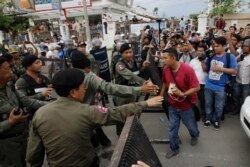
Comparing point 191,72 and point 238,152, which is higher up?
point 191,72

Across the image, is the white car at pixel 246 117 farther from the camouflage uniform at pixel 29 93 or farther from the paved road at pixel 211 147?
the camouflage uniform at pixel 29 93

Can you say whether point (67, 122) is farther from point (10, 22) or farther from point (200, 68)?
point (10, 22)

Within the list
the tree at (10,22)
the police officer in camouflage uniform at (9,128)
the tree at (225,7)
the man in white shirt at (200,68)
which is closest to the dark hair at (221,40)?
the man in white shirt at (200,68)

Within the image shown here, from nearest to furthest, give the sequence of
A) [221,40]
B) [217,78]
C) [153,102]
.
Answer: [153,102] → [221,40] → [217,78]

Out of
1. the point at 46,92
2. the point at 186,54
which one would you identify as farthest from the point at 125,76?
the point at 186,54

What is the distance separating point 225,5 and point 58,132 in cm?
2051

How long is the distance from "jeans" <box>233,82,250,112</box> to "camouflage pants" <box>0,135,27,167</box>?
4390mm

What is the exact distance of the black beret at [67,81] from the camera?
210cm

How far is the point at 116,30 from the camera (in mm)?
19719

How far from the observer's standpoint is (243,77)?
5.24 metres

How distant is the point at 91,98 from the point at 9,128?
1146 millimetres

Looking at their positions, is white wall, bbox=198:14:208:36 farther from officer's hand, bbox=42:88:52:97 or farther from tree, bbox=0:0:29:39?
officer's hand, bbox=42:88:52:97

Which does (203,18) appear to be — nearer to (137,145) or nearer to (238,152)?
(238,152)

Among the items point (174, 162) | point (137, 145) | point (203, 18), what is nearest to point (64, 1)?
point (203, 18)
